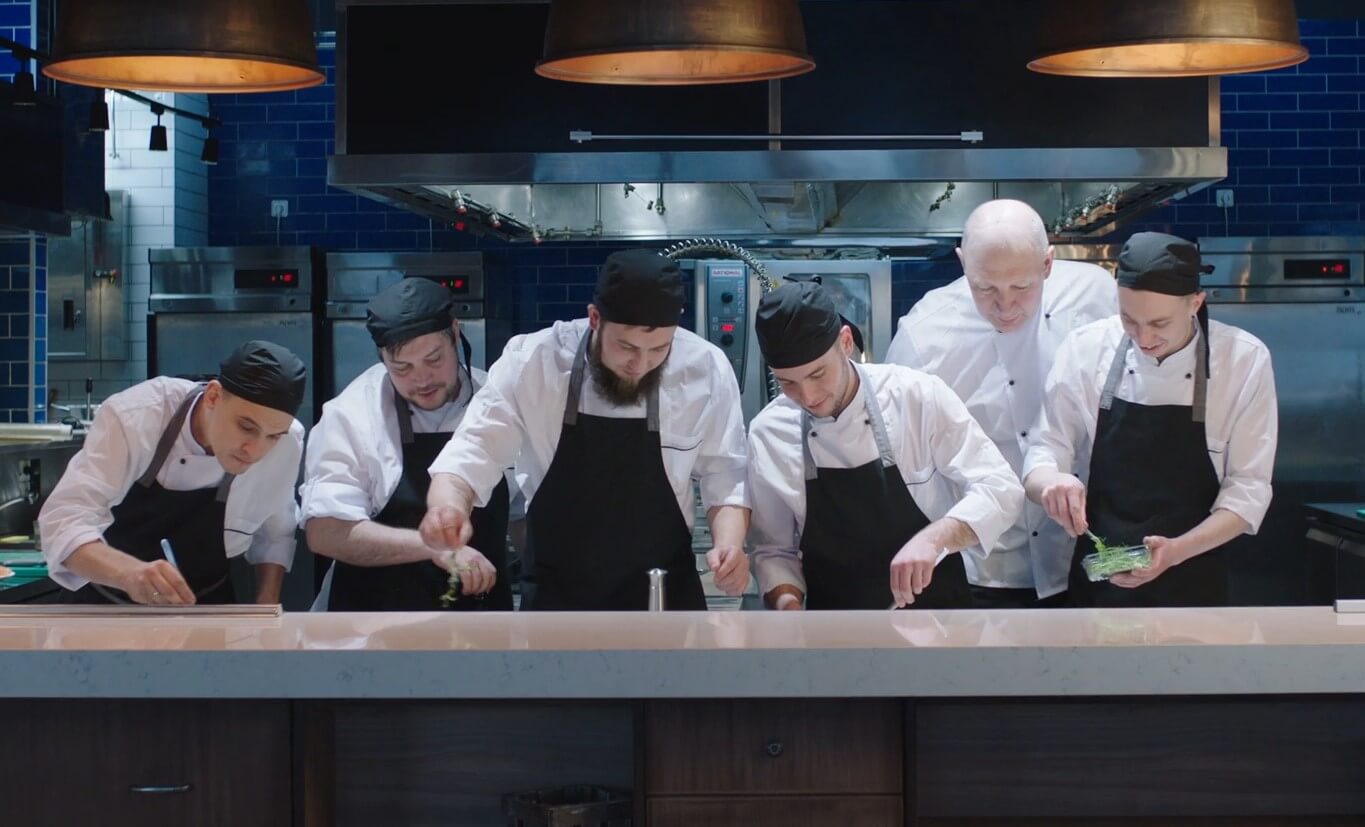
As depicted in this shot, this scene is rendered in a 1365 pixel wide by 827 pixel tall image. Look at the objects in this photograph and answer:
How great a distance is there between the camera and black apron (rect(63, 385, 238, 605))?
3449 mm

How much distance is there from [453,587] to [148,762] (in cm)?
108

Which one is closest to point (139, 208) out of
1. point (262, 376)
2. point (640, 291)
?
point (262, 376)

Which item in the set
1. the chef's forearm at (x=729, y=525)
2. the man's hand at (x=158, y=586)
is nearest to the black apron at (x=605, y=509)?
the chef's forearm at (x=729, y=525)

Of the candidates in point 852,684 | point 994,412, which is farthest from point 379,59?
point 852,684

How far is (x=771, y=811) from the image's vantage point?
90.4 inches

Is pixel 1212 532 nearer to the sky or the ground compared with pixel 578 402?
nearer to the ground

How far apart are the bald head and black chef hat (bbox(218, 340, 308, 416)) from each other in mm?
1547

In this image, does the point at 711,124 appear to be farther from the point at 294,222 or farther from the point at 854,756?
the point at 294,222

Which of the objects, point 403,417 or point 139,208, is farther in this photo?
point 139,208

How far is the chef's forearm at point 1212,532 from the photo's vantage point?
10.7 ft

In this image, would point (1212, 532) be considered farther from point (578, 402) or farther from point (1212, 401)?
point (578, 402)

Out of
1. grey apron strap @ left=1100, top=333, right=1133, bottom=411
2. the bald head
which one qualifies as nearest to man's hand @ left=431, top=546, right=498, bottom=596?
the bald head

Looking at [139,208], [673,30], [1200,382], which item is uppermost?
[139,208]

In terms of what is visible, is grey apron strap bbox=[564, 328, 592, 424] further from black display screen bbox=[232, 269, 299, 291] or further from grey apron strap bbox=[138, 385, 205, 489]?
black display screen bbox=[232, 269, 299, 291]
